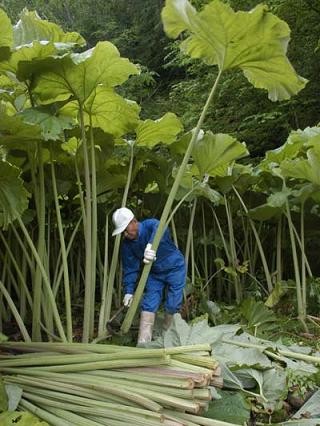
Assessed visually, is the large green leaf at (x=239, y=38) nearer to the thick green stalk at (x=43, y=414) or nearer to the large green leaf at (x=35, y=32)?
the large green leaf at (x=35, y=32)

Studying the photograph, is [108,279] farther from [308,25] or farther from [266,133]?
[308,25]

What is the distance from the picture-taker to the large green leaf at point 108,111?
11.3 feet

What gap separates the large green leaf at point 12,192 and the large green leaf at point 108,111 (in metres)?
0.71

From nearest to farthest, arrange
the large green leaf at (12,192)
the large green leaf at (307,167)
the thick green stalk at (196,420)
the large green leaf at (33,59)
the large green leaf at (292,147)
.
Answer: the thick green stalk at (196,420), the large green leaf at (33,59), the large green leaf at (12,192), the large green leaf at (307,167), the large green leaf at (292,147)

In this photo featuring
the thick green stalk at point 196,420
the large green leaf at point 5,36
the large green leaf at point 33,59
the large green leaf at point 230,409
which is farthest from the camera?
the large green leaf at point 33,59

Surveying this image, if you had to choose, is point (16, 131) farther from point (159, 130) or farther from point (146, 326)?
point (146, 326)

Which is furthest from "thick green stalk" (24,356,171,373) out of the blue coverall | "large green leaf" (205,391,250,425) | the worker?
the blue coverall

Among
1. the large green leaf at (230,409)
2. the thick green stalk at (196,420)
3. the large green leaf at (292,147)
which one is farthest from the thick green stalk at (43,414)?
the large green leaf at (292,147)

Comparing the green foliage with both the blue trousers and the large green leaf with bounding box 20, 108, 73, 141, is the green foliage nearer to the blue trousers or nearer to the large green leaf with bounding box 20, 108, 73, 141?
the blue trousers

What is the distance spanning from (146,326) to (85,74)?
174cm

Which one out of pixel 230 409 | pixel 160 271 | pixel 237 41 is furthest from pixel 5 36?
pixel 230 409

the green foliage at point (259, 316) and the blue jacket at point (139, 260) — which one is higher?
the blue jacket at point (139, 260)

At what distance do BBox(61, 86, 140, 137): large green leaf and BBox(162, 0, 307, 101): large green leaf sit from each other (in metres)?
0.58

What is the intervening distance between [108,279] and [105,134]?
1.10 metres
